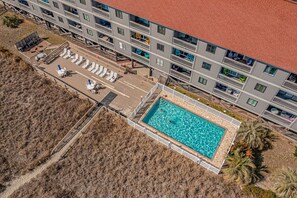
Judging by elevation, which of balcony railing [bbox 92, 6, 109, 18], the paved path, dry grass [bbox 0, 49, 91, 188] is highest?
balcony railing [bbox 92, 6, 109, 18]

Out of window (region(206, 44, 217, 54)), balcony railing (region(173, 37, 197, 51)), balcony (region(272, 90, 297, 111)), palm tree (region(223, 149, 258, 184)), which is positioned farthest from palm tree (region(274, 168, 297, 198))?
balcony railing (region(173, 37, 197, 51))

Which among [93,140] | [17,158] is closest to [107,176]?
[93,140]

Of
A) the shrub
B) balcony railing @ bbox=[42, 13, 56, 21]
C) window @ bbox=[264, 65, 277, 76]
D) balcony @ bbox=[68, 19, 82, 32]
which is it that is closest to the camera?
window @ bbox=[264, 65, 277, 76]

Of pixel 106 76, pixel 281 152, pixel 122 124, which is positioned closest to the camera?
pixel 281 152

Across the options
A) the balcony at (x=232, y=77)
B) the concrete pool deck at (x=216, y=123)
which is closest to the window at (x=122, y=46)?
the concrete pool deck at (x=216, y=123)

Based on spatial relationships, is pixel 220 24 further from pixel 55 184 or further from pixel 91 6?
pixel 55 184

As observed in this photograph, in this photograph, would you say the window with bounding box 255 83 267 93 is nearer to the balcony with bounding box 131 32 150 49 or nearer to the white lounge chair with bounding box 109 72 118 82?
the balcony with bounding box 131 32 150 49

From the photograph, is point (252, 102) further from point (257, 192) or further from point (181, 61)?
point (257, 192)
